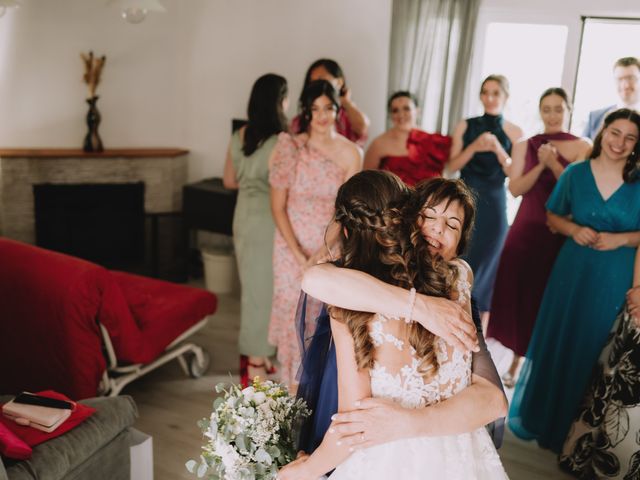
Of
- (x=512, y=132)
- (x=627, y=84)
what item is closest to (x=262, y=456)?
(x=512, y=132)

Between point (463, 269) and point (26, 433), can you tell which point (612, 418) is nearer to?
point (463, 269)

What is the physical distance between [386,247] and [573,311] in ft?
5.70

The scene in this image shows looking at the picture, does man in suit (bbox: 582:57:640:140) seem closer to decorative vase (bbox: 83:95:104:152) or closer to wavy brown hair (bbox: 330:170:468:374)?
wavy brown hair (bbox: 330:170:468:374)

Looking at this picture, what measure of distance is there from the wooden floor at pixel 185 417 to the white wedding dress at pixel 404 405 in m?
1.52

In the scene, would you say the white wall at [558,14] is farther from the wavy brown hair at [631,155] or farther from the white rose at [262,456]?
the white rose at [262,456]

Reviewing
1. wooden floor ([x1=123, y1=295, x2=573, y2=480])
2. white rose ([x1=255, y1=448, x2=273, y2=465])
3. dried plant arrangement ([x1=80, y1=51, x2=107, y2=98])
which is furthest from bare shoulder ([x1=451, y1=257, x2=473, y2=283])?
dried plant arrangement ([x1=80, y1=51, x2=107, y2=98])

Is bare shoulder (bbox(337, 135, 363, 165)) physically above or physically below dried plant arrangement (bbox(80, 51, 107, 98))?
below

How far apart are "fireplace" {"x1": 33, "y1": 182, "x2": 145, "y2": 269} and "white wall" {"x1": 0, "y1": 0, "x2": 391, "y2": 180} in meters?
0.43

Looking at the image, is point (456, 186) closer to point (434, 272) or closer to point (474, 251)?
point (434, 272)

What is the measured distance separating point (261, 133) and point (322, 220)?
56cm

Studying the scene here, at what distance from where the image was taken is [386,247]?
1.51 metres

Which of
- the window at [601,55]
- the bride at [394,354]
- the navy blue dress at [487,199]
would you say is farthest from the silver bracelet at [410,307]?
the window at [601,55]

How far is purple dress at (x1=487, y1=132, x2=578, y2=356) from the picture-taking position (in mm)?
3568

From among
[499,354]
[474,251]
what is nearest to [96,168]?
[474,251]
